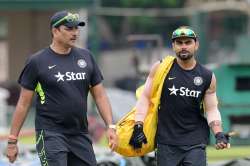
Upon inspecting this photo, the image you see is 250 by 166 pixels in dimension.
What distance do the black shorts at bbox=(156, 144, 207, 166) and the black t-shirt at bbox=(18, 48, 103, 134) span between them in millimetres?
721

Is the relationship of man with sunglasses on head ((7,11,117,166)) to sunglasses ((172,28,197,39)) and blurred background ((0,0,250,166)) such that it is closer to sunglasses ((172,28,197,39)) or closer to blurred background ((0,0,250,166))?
sunglasses ((172,28,197,39))

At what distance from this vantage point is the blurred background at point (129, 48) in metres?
16.2

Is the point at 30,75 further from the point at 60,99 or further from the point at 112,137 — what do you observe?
the point at 112,137

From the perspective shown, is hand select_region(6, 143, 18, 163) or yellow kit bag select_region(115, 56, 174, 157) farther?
yellow kit bag select_region(115, 56, 174, 157)

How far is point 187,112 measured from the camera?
7.84 meters

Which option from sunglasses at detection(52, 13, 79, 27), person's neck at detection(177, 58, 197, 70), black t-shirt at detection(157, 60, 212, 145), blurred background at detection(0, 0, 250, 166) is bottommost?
blurred background at detection(0, 0, 250, 166)

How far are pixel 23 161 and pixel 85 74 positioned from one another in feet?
8.27

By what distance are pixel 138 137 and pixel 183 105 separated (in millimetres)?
470

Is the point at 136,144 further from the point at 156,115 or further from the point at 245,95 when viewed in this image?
the point at 245,95

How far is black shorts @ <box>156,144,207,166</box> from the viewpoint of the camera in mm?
7781

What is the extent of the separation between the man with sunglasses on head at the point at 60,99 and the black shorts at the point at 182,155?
0.45 metres

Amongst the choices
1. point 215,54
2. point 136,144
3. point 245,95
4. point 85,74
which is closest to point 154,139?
point 136,144

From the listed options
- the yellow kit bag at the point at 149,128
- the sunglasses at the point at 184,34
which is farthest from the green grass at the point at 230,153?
the sunglasses at the point at 184,34

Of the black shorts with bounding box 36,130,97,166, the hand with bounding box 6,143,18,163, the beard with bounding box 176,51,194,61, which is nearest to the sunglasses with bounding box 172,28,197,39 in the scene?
the beard with bounding box 176,51,194,61
